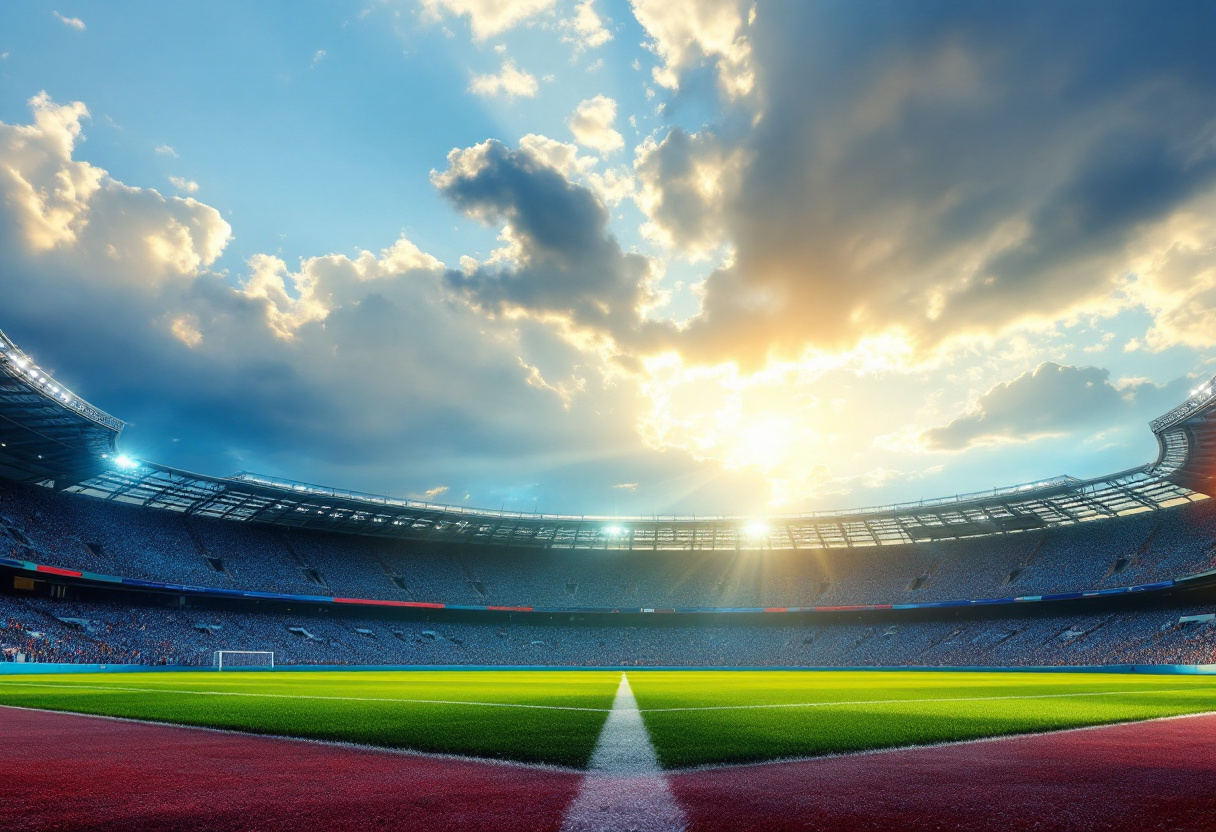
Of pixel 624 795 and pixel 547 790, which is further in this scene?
pixel 547 790

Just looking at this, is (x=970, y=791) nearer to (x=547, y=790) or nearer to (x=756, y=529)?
(x=547, y=790)

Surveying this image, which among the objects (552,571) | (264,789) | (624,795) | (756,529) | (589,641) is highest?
(756,529)

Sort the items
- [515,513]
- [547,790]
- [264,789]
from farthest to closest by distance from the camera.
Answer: [515,513], [264,789], [547,790]

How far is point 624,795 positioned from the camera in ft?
15.6

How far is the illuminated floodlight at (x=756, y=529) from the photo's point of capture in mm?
62119

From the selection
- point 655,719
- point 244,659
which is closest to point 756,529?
point 244,659

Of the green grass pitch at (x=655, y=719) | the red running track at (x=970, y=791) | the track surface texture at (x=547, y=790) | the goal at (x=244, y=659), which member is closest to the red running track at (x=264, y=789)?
the track surface texture at (x=547, y=790)

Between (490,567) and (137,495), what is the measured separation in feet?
99.8

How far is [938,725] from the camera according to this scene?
913 cm

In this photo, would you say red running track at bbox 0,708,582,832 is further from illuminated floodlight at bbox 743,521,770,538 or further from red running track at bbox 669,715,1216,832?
illuminated floodlight at bbox 743,521,770,538

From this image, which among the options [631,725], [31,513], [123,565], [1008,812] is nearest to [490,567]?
[123,565]

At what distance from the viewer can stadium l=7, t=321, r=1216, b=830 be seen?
5.39 meters

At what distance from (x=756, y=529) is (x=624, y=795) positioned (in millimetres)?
61446

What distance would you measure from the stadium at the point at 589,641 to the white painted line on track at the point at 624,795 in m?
0.05
